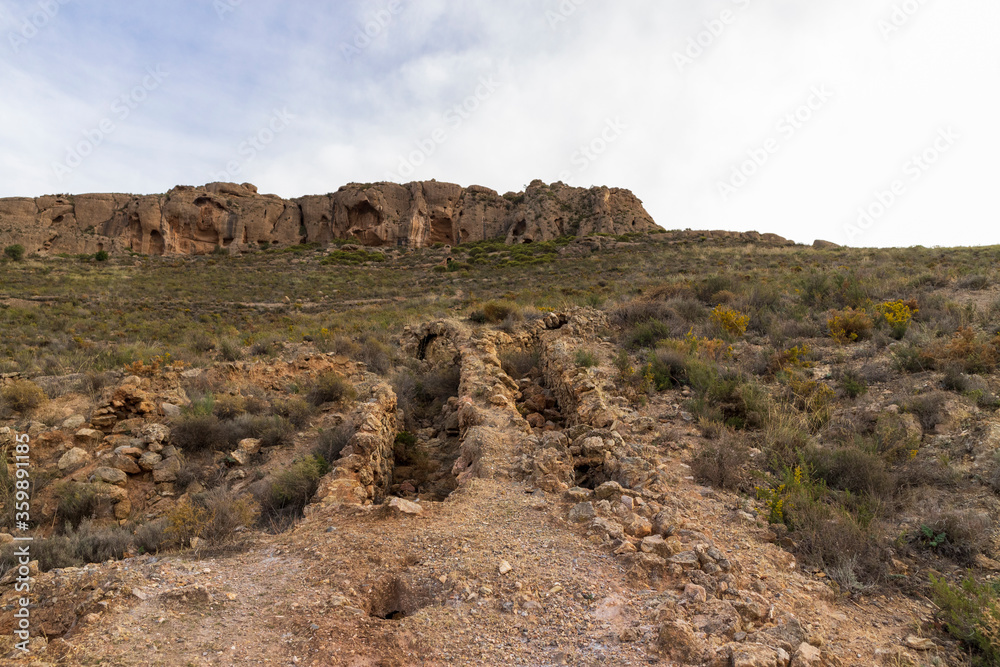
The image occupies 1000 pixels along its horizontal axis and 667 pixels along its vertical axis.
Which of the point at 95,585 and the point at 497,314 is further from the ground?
the point at 497,314

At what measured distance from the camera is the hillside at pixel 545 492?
2.50 m

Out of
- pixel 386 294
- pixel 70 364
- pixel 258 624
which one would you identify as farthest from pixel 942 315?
pixel 386 294

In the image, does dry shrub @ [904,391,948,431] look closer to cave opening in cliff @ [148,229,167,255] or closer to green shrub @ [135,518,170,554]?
green shrub @ [135,518,170,554]

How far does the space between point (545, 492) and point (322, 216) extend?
46.5 metres

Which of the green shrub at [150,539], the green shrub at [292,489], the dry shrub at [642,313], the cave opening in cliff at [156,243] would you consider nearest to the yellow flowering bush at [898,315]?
the dry shrub at [642,313]

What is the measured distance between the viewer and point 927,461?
400 cm

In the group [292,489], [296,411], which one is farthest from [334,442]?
[296,411]

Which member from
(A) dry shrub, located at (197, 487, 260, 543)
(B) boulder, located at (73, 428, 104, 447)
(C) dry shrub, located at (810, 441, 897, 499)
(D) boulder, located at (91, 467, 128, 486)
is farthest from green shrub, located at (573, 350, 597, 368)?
(B) boulder, located at (73, 428, 104, 447)

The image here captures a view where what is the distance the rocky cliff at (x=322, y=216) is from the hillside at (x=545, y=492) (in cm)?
3469

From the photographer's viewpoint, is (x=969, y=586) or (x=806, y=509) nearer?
(x=969, y=586)

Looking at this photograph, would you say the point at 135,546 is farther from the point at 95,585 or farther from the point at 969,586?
the point at 969,586

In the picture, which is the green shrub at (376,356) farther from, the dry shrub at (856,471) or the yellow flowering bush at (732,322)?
the dry shrub at (856,471)

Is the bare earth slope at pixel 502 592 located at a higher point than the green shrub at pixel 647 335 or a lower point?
lower

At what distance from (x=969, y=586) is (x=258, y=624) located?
3972mm
